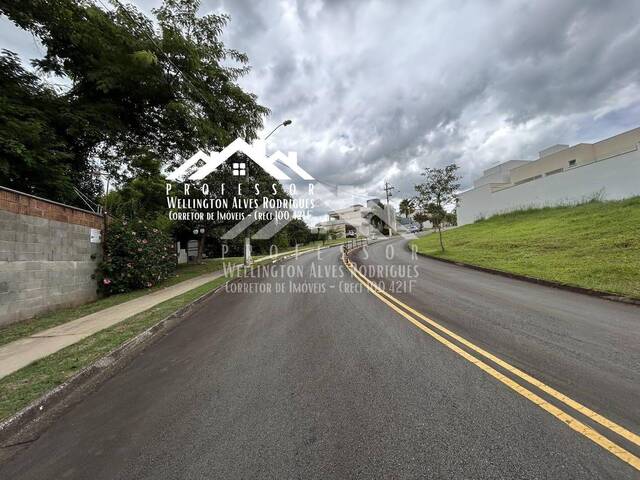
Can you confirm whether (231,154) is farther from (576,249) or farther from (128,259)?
(576,249)

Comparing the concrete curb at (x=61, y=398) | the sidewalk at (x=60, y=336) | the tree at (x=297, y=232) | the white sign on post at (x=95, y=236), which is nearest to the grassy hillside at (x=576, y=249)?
the concrete curb at (x=61, y=398)

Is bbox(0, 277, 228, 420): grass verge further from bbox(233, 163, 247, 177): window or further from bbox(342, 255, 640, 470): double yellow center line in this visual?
bbox(233, 163, 247, 177): window

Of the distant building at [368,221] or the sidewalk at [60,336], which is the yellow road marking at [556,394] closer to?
the sidewalk at [60,336]

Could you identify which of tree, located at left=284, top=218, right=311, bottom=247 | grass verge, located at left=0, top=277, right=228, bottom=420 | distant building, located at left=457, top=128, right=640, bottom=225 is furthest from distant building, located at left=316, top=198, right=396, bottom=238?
grass verge, located at left=0, top=277, right=228, bottom=420

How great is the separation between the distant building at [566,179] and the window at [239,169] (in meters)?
15.3

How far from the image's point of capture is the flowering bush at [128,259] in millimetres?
10695

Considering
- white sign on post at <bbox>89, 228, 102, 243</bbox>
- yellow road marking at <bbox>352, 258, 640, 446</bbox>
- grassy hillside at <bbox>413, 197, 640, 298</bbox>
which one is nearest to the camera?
yellow road marking at <bbox>352, 258, 640, 446</bbox>

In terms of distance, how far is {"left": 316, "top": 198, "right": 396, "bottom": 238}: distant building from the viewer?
61906 millimetres

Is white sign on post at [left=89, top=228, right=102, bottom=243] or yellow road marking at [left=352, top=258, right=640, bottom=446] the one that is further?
white sign on post at [left=89, top=228, right=102, bottom=243]

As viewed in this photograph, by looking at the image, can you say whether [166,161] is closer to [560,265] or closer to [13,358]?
[13,358]

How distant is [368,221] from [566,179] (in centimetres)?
4419

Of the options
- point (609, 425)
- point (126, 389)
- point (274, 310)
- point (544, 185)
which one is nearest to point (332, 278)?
point (274, 310)

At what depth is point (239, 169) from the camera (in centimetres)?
1730

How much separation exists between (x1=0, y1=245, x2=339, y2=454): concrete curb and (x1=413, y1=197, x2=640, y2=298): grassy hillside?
34.8 feet
